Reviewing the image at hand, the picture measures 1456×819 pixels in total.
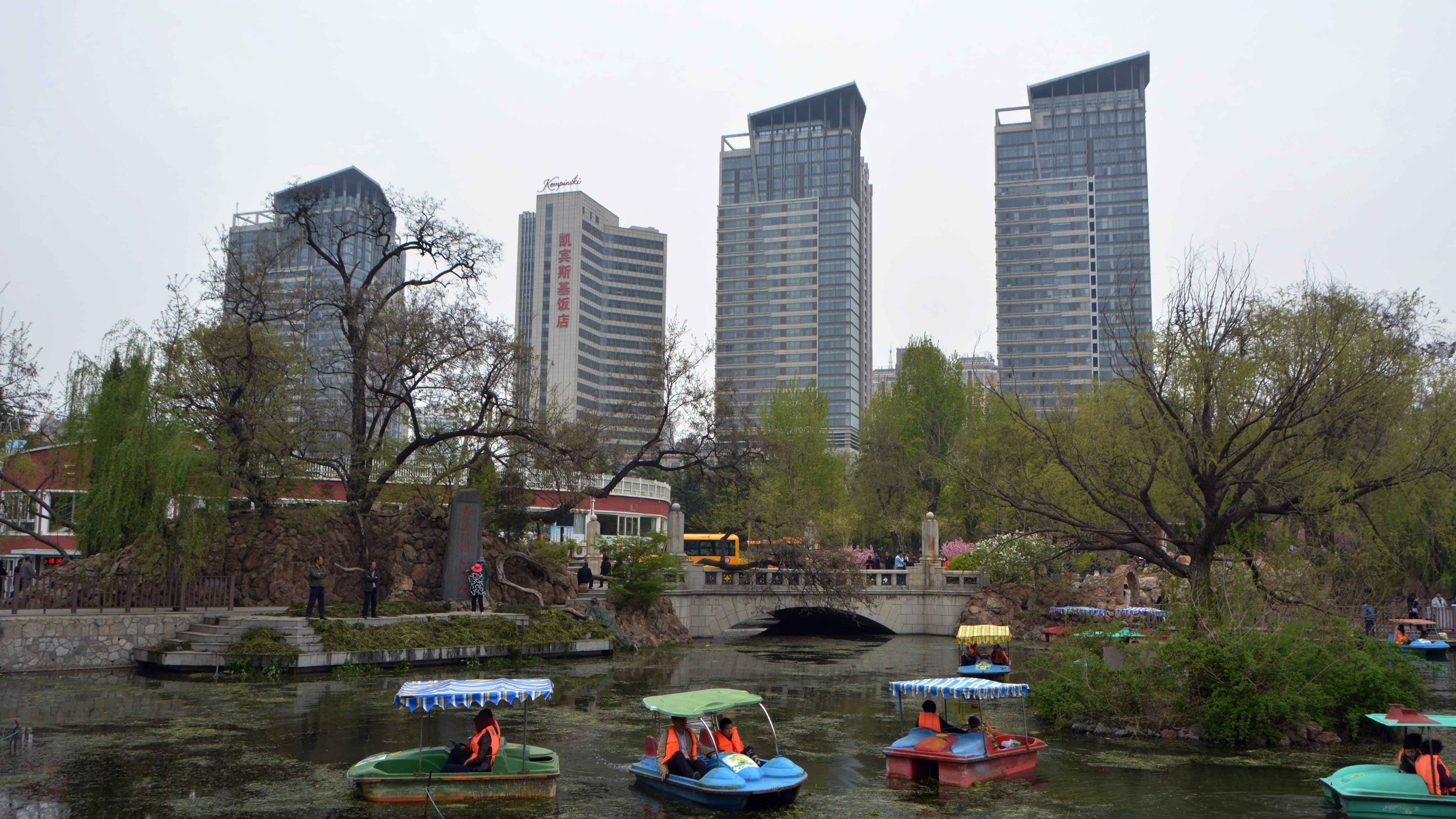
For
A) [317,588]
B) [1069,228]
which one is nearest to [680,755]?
[317,588]

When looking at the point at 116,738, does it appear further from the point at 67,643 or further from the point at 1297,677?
the point at 1297,677

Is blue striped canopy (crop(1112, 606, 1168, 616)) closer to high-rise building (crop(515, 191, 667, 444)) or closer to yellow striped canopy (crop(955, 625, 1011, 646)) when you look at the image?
yellow striped canopy (crop(955, 625, 1011, 646))

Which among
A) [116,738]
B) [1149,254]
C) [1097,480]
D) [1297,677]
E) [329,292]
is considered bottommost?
[116,738]

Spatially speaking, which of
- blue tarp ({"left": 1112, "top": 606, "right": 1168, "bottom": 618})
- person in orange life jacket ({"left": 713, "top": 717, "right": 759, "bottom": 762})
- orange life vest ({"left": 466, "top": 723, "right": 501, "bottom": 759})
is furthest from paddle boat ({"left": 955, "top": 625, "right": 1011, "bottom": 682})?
orange life vest ({"left": 466, "top": 723, "right": 501, "bottom": 759})

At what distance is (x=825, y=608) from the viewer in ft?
135

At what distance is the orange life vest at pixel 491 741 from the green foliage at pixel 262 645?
13220 millimetres

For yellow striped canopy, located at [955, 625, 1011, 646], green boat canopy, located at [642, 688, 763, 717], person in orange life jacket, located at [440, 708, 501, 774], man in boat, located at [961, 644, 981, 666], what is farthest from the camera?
man in boat, located at [961, 644, 981, 666]

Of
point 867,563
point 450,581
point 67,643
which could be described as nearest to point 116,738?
point 67,643

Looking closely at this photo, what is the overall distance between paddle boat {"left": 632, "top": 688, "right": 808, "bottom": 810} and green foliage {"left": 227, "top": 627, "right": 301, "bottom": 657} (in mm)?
13967

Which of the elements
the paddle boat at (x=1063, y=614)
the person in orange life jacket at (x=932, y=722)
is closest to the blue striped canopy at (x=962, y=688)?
the person in orange life jacket at (x=932, y=722)

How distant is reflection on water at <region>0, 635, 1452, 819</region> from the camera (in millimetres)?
12820

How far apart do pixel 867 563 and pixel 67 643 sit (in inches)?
1610

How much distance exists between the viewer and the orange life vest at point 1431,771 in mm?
12047

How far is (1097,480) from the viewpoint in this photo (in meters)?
20.1
